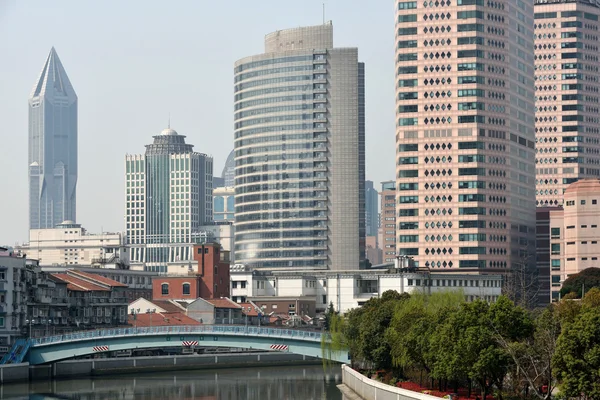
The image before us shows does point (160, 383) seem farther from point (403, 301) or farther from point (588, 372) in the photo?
point (588, 372)

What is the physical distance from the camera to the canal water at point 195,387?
120250mm

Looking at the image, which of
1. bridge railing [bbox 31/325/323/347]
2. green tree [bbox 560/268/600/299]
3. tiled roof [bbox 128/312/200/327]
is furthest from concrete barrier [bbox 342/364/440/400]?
green tree [bbox 560/268/600/299]

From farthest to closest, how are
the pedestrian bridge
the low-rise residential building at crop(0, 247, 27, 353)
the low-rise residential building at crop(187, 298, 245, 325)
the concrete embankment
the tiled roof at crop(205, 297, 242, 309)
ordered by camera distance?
the tiled roof at crop(205, 297, 242, 309)
the low-rise residential building at crop(187, 298, 245, 325)
the low-rise residential building at crop(0, 247, 27, 353)
the concrete embankment
the pedestrian bridge

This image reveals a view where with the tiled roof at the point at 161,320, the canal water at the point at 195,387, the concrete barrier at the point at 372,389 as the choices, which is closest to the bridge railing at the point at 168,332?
the canal water at the point at 195,387

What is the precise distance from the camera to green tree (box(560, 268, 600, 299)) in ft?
609

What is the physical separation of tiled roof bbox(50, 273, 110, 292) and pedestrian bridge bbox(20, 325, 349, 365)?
28.6 metres

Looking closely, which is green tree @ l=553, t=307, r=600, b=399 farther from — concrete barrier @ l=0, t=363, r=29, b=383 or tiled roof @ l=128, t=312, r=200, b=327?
tiled roof @ l=128, t=312, r=200, b=327

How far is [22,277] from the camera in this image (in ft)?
494

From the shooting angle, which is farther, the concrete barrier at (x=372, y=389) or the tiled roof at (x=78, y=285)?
the tiled roof at (x=78, y=285)

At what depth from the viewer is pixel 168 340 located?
138m

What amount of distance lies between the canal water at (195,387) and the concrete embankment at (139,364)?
2.43 meters

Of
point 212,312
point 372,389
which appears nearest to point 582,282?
point 212,312

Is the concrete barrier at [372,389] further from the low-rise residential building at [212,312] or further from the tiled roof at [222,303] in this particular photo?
the tiled roof at [222,303]

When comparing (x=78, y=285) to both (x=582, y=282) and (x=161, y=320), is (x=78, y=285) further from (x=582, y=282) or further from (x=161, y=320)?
(x=582, y=282)
